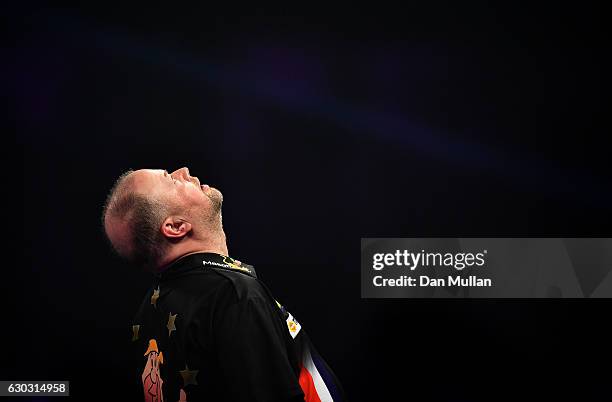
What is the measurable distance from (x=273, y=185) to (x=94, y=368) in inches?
43.0

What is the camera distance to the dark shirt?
1.19 meters

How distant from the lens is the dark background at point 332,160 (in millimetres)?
2572

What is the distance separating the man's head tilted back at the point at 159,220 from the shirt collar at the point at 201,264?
3 centimetres

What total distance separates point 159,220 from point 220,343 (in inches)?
14.6

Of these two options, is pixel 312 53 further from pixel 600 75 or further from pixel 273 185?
pixel 600 75

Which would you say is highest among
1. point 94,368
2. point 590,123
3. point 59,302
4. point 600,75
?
point 600,75

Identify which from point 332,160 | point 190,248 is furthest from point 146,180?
point 332,160

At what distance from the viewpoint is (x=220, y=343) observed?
1.21 metres

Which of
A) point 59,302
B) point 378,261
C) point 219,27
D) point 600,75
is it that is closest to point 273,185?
point 378,261

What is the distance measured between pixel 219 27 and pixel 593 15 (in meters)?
1.63

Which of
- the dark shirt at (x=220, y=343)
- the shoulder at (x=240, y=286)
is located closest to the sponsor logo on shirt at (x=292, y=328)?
the dark shirt at (x=220, y=343)

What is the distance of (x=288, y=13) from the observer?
8.73 ft

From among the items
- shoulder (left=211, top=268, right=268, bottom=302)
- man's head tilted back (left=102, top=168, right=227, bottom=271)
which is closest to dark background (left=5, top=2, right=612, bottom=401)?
man's head tilted back (left=102, top=168, right=227, bottom=271)

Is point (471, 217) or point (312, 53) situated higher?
point (312, 53)
